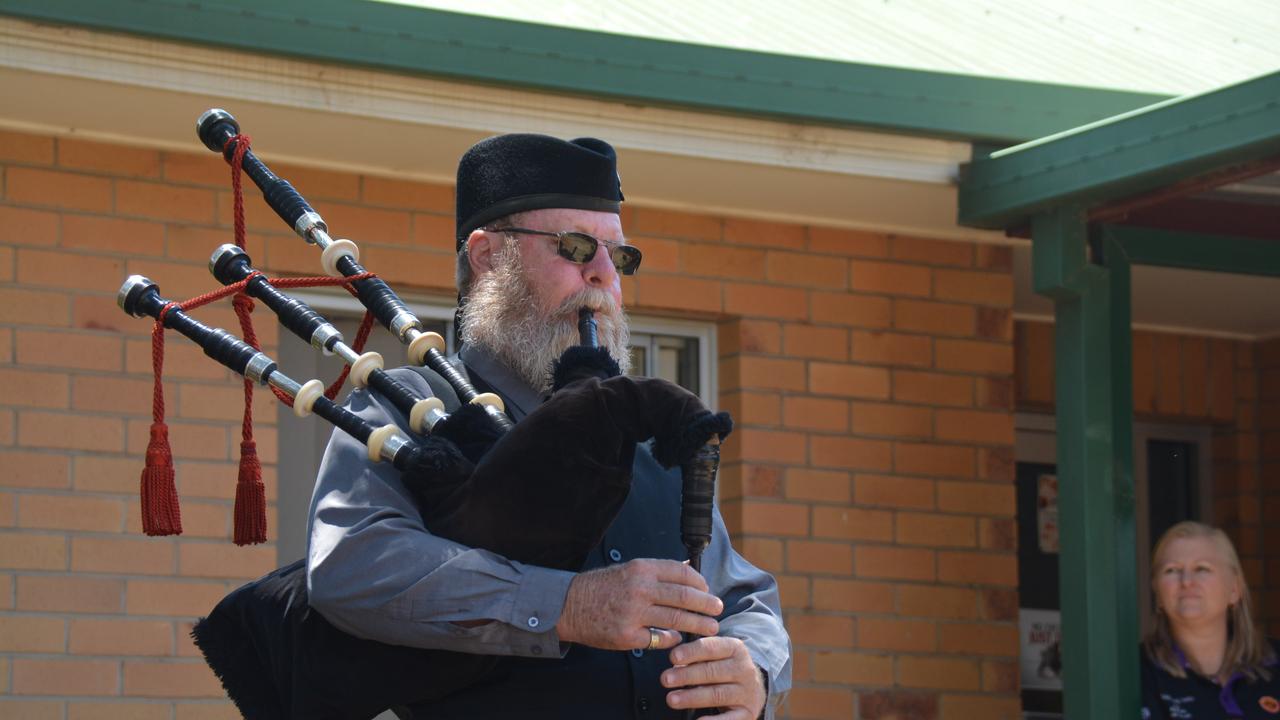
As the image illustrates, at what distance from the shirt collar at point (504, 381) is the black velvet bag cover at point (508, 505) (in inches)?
11.9

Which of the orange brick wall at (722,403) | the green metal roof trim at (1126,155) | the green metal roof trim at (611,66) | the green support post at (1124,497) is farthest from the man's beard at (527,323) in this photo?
the green support post at (1124,497)

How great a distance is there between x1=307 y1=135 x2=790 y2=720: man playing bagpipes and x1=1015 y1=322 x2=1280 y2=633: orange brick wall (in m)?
4.36

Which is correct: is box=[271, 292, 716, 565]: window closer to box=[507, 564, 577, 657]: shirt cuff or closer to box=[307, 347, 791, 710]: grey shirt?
box=[307, 347, 791, 710]: grey shirt

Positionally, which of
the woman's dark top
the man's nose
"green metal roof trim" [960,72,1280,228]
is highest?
"green metal roof trim" [960,72,1280,228]

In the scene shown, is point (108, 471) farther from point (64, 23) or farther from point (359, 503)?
point (359, 503)

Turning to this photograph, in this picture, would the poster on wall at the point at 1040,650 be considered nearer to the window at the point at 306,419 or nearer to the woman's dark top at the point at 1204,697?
the woman's dark top at the point at 1204,697

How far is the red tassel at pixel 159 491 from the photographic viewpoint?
2.97 meters

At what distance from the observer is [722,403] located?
5879mm

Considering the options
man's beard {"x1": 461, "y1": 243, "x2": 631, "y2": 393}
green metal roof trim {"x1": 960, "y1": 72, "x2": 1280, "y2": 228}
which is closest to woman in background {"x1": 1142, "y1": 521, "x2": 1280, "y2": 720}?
green metal roof trim {"x1": 960, "y1": 72, "x2": 1280, "y2": 228}

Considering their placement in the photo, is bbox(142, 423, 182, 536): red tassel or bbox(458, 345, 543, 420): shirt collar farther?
bbox(458, 345, 543, 420): shirt collar

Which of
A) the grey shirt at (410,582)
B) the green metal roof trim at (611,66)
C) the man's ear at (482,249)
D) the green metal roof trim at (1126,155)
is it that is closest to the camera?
the grey shirt at (410,582)

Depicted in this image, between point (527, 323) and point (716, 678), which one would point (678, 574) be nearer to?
point (716, 678)

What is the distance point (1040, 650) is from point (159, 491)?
476 cm

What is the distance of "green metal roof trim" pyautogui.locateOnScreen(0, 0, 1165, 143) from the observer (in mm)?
4625
